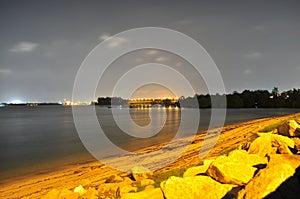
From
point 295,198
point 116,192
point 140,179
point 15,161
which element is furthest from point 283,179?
point 15,161

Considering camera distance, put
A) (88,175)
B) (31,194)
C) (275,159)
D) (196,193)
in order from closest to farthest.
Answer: (275,159) < (196,193) < (31,194) < (88,175)

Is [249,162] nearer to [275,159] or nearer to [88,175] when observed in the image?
[275,159]

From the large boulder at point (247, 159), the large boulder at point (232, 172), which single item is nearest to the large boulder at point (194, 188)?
the large boulder at point (232, 172)

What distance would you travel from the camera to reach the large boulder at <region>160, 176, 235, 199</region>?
560cm

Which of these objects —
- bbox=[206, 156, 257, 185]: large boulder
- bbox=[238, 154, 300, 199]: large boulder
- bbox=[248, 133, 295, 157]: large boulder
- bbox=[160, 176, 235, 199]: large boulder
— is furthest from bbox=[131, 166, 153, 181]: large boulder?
bbox=[238, 154, 300, 199]: large boulder

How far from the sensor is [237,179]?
18.5 ft

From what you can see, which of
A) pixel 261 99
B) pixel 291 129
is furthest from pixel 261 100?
pixel 291 129

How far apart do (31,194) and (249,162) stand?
28.7ft

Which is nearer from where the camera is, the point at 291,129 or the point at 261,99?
the point at 291,129

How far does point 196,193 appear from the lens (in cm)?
568

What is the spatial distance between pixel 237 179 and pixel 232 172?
0.19 metres

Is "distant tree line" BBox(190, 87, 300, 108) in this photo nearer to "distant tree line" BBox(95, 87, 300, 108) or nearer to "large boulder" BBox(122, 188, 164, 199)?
"distant tree line" BBox(95, 87, 300, 108)

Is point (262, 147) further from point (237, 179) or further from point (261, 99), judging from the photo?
point (261, 99)

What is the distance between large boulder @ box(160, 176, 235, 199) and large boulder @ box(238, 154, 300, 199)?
1229 millimetres
